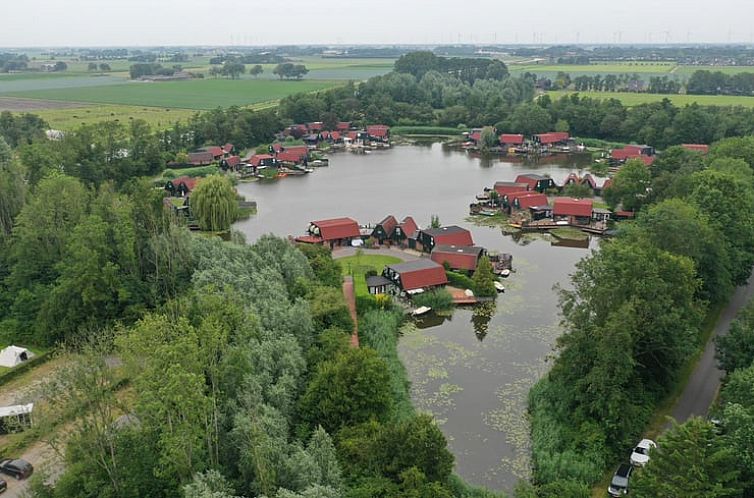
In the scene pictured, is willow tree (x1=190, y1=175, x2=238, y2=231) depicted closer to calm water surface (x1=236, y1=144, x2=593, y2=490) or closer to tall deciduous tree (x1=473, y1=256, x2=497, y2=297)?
calm water surface (x1=236, y1=144, x2=593, y2=490)

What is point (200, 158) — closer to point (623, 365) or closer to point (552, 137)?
point (552, 137)

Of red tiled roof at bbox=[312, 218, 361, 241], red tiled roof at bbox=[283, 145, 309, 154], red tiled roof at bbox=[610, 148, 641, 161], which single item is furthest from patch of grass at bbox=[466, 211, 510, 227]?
red tiled roof at bbox=[283, 145, 309, 154]

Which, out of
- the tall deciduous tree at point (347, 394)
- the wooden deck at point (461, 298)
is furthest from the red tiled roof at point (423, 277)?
the tall deciduous tree at point (347, 394)

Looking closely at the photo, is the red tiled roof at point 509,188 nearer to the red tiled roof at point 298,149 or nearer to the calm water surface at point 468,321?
the calm water surface at point 468,321

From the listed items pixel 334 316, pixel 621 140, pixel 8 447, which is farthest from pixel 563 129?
pixel 8 447

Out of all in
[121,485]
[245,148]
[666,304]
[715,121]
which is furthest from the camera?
[245,148]

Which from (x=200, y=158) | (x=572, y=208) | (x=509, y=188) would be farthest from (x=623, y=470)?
(x=200, y=158)

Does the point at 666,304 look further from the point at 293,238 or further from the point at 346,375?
the point at 293,238

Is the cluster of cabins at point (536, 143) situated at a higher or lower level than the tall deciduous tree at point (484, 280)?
higher
